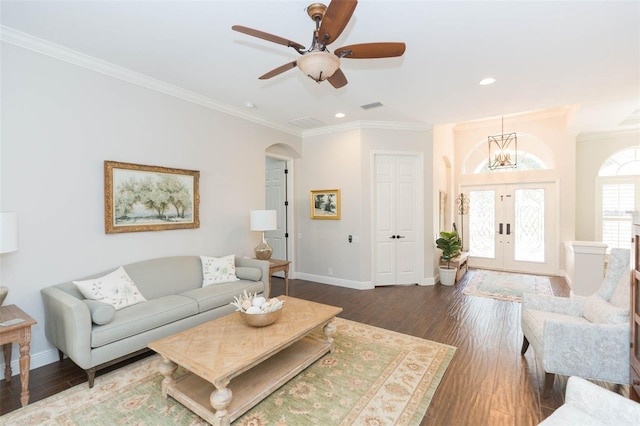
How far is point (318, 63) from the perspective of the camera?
1991 mm

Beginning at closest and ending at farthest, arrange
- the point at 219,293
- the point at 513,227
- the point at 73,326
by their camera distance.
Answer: the point at 73,326 < the point at 219,293 < the point at 513,227

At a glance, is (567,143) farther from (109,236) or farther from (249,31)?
(109,236)

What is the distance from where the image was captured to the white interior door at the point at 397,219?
220 inches

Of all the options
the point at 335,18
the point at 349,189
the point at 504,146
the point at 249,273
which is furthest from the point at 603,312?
the point at 504,146

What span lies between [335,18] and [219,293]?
304 cm

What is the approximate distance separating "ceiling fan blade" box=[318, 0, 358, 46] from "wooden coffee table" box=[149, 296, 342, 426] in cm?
229

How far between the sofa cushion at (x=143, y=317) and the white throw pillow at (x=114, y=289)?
0.34 feet

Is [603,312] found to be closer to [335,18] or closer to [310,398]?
[310,398]

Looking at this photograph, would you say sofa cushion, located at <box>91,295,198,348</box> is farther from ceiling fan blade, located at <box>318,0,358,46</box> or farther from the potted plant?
the potted plant

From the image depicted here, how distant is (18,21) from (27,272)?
7.35 feet

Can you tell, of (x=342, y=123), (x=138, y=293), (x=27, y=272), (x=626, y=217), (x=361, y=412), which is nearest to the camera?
(x=361, y=412)

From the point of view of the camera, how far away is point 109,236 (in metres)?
3.30

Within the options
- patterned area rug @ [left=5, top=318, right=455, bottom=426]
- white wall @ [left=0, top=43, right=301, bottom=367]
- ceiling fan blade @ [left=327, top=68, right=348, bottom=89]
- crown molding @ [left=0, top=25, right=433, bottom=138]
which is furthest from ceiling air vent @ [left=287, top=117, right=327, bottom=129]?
patterned area rug @ [left=5, top=318, right=455, bottom=426]

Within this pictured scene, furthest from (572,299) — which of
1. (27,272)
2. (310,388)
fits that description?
(27,272)
